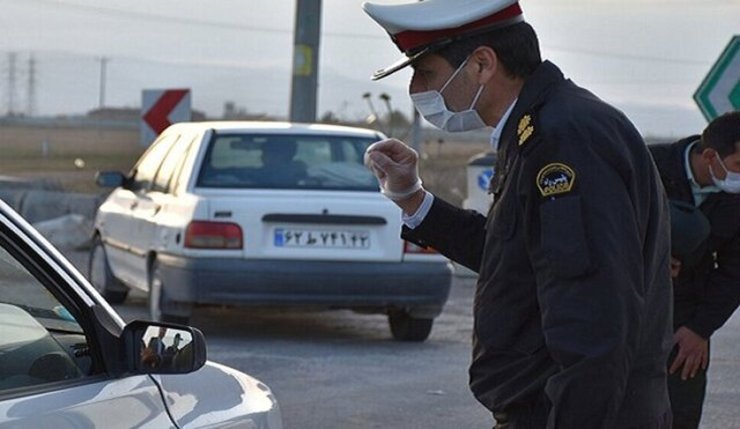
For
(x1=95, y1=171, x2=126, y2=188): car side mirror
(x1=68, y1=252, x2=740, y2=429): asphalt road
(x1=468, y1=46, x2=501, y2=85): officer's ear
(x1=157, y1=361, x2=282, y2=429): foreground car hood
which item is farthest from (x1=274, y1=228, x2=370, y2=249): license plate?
(x1=468, y1=46, x2=501, y2=85): officer's ear

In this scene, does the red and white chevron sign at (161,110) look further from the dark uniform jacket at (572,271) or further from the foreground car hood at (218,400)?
the dark uniform jacket at (572,271)

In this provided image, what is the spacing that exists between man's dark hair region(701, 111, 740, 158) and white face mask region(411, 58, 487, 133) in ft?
6.43

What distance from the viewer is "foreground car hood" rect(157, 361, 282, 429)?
3.70 meters

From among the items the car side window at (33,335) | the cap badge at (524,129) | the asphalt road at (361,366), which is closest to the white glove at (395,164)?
the cap badge at (524,129)

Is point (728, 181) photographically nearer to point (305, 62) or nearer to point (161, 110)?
point (305, 62)

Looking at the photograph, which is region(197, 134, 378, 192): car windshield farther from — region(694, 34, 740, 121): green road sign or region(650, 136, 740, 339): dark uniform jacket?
region(650, 136, 740, 339): dark uniform jacket

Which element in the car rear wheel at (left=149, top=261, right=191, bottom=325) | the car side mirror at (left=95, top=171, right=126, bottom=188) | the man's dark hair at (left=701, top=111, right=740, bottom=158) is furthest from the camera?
the car side mirror at (left=95, top=171, right=126, bottom=188)

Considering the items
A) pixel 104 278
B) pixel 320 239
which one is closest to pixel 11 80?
pixel 104 278

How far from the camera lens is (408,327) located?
1140 centimetres

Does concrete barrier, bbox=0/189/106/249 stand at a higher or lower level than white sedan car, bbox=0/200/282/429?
lower

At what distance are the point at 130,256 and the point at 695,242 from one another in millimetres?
7631

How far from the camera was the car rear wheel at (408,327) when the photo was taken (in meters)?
11.3

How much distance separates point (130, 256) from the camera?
12320 millimetres

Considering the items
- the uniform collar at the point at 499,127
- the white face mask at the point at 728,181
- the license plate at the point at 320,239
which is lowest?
the license plate at the point at 320,239
